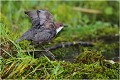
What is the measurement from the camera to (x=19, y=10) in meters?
7.45

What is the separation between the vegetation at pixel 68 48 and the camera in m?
3.74

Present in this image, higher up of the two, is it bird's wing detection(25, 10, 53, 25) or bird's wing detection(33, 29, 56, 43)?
bird's wing detection(25, 10, 53, 25)

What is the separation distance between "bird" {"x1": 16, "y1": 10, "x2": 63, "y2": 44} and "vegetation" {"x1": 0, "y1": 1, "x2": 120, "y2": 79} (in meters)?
0.16

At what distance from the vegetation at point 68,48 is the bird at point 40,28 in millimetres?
162

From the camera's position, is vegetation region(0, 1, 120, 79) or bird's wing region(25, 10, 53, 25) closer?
vegetation region(0, 1, 120, 79)

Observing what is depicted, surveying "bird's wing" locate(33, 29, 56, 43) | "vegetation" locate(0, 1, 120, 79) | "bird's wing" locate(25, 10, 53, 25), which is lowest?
"vegetation" locate(0, 1, 120, 79)

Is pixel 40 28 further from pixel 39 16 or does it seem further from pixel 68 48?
pixel 68 48

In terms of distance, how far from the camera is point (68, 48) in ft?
17.2

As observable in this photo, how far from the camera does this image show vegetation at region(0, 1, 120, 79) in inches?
147

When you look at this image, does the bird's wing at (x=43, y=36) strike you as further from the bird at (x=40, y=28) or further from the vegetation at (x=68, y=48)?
the vegetation at (x=68, y=48)

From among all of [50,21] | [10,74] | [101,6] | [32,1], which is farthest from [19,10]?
[10,74]

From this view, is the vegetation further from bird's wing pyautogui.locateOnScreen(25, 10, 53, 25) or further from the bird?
bird's wing pyautogui.locateOnScreen(25, 10, 53, 25)

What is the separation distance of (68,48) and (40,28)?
101cm

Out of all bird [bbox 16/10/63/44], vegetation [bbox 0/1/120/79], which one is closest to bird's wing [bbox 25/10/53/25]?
bird [bbox 16/10/63/44]
